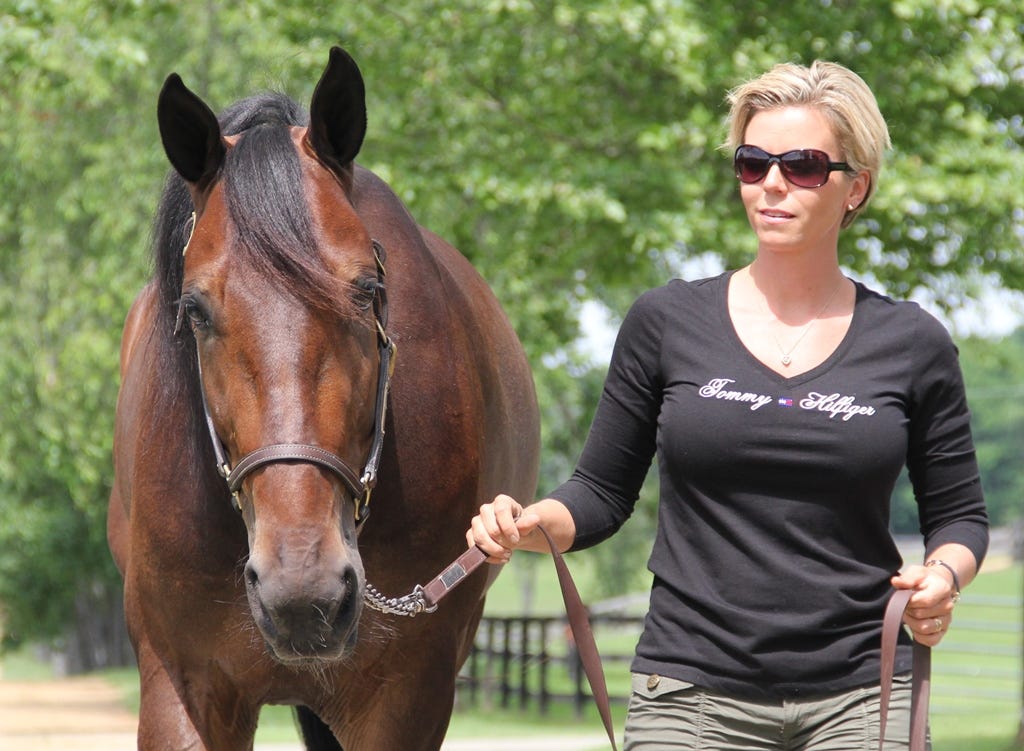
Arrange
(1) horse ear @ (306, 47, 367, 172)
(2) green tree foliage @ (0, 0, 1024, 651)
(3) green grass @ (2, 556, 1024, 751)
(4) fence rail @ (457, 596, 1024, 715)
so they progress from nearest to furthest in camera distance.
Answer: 1. (1) horse ear @ (306, 47, 367, 172)
2. (2) green tree foliage @ (0, 0, 1024, 651)
3. (3) green grass @ (2, 556, 1024, 751)
4. (4) fence rail @ (457, 596, 1024, 715)

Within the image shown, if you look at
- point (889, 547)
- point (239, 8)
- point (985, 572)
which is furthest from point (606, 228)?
→ point (985, 572)

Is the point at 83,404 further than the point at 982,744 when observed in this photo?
Yes

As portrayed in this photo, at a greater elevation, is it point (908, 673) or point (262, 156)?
point (262, 156)

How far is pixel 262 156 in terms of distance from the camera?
3.51 m

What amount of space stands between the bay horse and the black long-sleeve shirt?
0.74 meters

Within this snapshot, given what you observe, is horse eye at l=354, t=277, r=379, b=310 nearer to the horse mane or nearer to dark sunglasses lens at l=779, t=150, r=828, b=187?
the horse mane

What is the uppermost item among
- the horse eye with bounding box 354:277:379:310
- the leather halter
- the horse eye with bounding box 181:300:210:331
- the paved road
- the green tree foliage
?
the green tree foliage

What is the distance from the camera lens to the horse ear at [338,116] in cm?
362

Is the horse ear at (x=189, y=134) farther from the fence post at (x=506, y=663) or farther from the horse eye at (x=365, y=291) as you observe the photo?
the fence post at (x=506, y=663)

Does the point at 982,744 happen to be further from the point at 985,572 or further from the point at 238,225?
the point at 985,572

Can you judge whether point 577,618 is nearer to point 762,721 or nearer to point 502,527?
point 502,527

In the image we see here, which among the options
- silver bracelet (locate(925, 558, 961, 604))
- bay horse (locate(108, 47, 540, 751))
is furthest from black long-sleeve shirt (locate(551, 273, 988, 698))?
bay horse (locate(108, 47, 540, 751))

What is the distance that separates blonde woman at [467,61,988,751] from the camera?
279 cm

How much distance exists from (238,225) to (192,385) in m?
0.57
